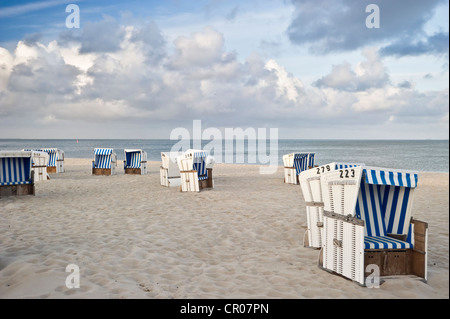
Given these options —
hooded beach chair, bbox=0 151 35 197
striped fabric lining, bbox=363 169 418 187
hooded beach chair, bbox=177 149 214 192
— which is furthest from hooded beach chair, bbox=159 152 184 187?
striped fabric lining, bbox=363 169 418 187

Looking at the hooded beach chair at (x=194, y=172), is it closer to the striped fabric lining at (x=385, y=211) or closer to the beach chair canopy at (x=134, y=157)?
the beach chair canopy at (x=134, y=157)

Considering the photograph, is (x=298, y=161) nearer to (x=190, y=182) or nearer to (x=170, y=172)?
(x=190, y=182)

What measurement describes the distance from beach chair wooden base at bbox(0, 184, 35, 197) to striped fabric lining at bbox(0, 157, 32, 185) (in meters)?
0.11

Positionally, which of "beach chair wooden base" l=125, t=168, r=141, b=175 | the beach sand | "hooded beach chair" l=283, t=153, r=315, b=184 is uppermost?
"hooded beach chair" l=283, t=153, r=315, b=184

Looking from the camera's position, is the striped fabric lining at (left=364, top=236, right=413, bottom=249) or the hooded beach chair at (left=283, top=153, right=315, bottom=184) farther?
the hooded beach chair at (left=283, top=153, right=315, bottom=184)

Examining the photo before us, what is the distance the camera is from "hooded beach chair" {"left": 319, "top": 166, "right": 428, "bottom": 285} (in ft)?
13.1

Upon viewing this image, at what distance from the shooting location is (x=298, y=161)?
1397 centimetres

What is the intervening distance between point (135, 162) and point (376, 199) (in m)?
14.8

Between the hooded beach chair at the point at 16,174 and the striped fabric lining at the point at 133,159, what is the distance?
7298 mm

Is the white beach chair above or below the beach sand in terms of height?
above

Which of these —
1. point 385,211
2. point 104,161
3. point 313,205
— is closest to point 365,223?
point 385,211

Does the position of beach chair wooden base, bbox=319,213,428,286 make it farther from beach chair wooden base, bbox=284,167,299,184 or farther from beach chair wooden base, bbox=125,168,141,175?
beach chair wooden base, bbox=125,168,141,175
